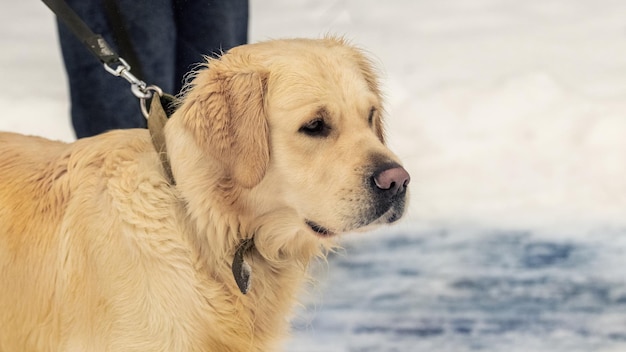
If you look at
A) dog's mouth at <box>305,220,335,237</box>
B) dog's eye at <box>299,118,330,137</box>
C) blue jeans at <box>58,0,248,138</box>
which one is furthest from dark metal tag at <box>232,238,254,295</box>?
blue jeans at <box>58,0,248,138</box>

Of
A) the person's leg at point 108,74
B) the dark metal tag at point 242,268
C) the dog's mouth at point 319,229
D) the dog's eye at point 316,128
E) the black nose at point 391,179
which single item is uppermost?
the person's leg at point 108,74

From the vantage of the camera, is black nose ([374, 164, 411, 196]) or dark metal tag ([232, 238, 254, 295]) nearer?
black nose ([374, 164, 411, 196])

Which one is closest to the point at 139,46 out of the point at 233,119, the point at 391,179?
the point at 233,119

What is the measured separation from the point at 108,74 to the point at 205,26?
0.45 meters

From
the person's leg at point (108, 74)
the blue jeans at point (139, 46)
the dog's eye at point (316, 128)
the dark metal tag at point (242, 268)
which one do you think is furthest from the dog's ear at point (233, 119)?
the person's leg at point (108, 74)

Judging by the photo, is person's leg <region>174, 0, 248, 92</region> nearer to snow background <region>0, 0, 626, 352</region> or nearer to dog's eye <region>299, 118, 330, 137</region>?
snow background <region>0, 0, 626, 352</region>

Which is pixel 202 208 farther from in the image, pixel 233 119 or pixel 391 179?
pixel 391 179

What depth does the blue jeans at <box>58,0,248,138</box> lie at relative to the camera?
3.68 metres

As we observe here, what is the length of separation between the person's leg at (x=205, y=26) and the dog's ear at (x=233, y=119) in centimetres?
115

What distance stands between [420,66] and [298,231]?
341 cm

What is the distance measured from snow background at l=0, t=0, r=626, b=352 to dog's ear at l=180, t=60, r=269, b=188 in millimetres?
648

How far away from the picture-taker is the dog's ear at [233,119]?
260 cm

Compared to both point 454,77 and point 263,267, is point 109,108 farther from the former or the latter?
point 454,77

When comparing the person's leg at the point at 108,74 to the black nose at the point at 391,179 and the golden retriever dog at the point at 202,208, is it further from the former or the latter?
the black nose at the point at 391,179
